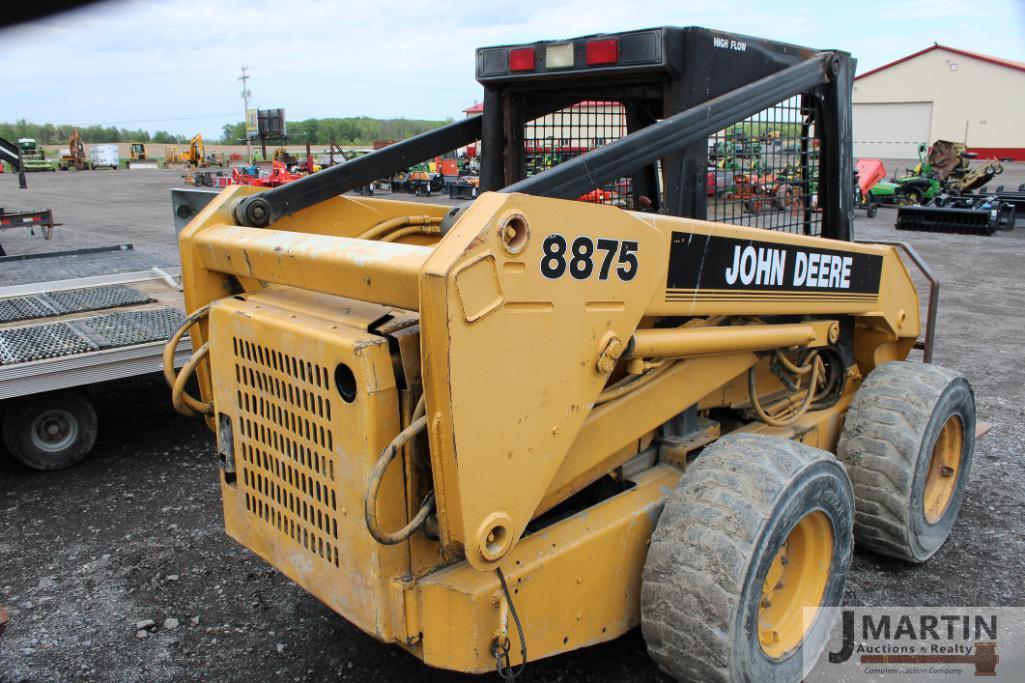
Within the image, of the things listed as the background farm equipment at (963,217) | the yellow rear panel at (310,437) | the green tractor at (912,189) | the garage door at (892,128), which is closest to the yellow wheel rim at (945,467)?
the yellow rear panel at (310,437)

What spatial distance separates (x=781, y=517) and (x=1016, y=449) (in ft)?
11.5

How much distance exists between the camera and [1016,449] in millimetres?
5363

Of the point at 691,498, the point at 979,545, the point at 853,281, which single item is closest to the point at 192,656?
the point at 691,498

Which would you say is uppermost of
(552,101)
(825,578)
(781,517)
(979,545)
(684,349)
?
(552,101)

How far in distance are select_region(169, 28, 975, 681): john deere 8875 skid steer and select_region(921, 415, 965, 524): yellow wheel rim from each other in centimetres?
31

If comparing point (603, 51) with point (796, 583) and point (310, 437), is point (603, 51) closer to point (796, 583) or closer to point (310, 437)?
point (310, 437)

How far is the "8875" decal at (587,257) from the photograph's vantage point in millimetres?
2217

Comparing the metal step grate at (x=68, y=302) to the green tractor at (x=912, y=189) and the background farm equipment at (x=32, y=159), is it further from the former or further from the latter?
the background farm equipment at (x=32, y=159)

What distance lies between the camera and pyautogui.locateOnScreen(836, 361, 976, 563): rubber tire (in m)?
3.64

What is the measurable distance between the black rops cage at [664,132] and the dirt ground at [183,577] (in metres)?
1.62

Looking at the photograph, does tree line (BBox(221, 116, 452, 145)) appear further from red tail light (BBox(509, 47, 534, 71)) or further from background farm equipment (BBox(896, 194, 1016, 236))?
red tail light (BBox(509, 47, 534, 71))

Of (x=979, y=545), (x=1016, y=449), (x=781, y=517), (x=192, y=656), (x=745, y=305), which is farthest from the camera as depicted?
(x=1016, y=449)

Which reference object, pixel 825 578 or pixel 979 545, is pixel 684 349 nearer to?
pixel 825 578

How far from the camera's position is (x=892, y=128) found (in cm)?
4756
